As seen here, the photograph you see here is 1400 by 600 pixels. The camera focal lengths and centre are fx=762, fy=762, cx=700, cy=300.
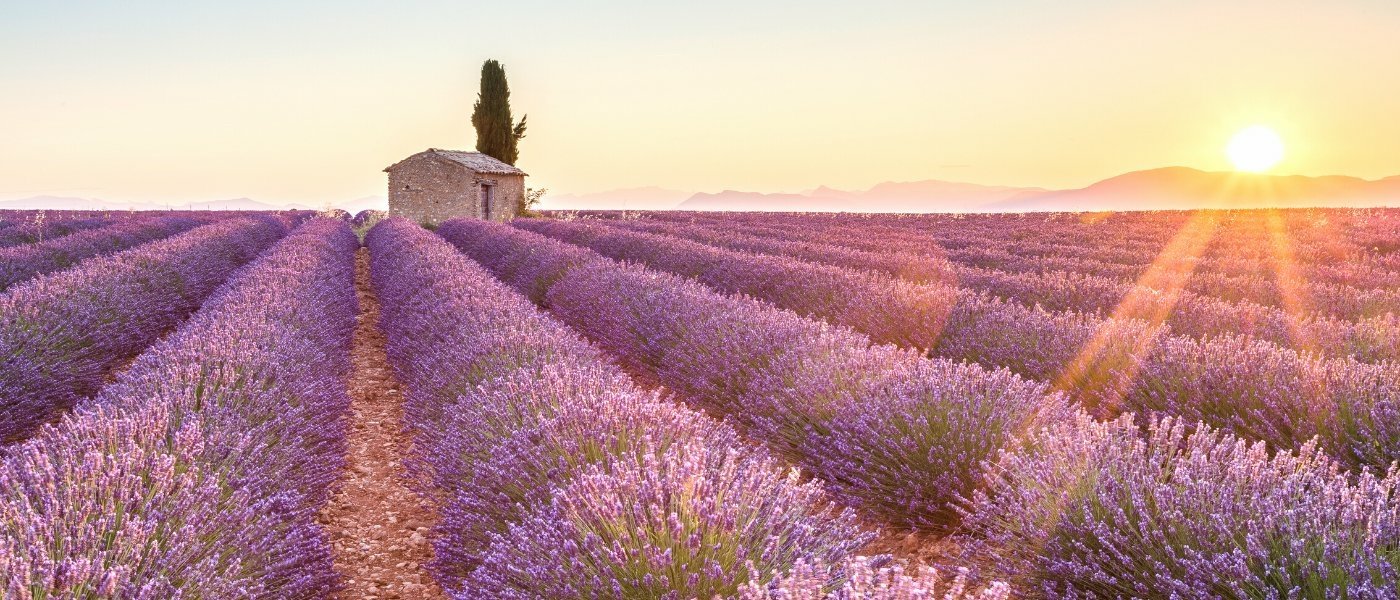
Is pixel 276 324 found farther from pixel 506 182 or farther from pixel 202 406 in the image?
pixel 506 182

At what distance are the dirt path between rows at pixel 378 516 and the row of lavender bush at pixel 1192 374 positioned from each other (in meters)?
2.98

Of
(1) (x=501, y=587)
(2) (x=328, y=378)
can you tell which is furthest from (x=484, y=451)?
(2) (x=328, y=378)

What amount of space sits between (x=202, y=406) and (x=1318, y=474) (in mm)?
4011

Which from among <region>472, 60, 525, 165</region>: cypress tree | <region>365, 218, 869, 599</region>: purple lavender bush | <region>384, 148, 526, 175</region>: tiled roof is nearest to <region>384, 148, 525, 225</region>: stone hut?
<region>384, 148, 526, 175</region>: tiled roof

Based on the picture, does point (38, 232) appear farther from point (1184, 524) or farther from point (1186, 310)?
point (1184, 524)

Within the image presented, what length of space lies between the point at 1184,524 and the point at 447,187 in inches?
1053

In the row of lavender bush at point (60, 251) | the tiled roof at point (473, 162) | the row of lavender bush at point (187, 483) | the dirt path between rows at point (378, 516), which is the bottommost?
the dirt path between rows at point (378, 516)

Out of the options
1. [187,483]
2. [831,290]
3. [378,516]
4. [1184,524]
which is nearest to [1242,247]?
[831,290]

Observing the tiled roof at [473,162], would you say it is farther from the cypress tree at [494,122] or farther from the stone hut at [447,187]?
the cypress tree at [494,122]

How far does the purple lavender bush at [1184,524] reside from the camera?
68.6 inches

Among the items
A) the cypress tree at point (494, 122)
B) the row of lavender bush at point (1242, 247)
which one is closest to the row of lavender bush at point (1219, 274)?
the row of lavender bush at point (1242, 247)

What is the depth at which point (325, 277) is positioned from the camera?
28.6ft

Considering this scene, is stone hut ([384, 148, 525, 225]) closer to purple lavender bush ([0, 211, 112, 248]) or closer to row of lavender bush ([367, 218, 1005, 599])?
purple lavender bush ([0, 211, 112, 248])

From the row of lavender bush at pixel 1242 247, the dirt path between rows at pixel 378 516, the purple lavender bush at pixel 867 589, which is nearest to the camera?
the purple lavender bush at pixel 867 589
